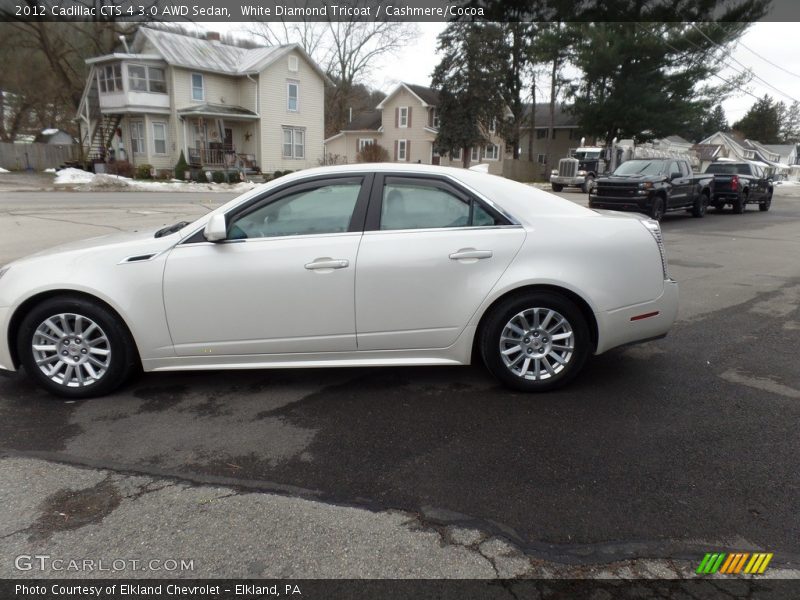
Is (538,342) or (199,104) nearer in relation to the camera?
(538,342)

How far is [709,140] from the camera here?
255 ft

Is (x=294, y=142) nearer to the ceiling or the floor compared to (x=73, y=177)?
nearer to the ceiling

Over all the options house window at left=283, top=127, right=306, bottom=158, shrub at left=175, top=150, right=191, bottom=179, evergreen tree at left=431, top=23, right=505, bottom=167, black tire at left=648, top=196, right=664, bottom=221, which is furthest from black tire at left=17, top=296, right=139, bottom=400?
evergreen tree at left=431, top=23, right=505, bottom=167

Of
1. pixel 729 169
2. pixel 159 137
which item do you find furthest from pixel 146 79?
pixel 729 169

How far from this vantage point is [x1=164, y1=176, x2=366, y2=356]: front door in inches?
164

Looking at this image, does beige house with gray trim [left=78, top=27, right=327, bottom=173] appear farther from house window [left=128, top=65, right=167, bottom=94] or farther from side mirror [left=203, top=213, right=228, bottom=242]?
side mirror [left=203, top=213, right=228, bottom=242]

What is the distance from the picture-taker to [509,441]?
3.71m

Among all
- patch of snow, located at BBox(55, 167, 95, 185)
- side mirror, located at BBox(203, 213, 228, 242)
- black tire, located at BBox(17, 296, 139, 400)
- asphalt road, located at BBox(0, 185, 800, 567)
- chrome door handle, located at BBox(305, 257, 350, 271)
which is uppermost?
patch of snow, located at BBox(55, 167, 95, 185)

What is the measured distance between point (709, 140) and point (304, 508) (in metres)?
87.9

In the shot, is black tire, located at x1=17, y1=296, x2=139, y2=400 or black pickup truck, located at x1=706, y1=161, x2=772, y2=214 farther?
black pickup truck, located at x1=706, y1=161, x2=772, y2=214

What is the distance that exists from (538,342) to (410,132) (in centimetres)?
4944

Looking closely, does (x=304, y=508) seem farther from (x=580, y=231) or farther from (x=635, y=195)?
(x=635, y=195)

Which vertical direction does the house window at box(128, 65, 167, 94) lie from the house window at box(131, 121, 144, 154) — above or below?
above

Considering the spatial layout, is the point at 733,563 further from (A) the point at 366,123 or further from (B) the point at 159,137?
(A) the point at 366,123
